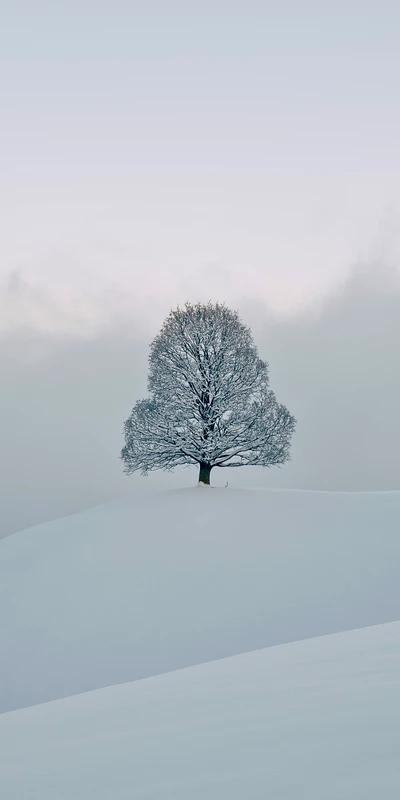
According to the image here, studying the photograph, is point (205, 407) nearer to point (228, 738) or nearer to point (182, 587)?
point (182, 587)

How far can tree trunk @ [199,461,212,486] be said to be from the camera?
24.2 meters

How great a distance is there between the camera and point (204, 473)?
2427 cm

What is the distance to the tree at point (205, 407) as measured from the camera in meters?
23.6

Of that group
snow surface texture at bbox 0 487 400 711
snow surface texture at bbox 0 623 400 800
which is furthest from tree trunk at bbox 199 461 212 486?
snow surface texture at bbox 0 623 400 800

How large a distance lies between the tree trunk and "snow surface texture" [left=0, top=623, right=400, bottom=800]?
18.7m

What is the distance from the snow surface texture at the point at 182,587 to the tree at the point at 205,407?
279 centimetres

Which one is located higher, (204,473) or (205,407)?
(205,407)

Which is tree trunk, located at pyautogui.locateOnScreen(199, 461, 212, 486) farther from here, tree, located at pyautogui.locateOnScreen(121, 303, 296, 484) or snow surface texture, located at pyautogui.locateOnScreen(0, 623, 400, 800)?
snow surface texture, located at pyautogui.locateOnScreen(0, 623, 400, 800)

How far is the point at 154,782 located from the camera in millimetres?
2771

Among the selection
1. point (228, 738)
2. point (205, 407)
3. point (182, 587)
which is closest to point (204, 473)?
point (205, 407)

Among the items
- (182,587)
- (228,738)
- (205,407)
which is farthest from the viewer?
(205,407)

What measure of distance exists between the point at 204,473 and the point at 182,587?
8925mm

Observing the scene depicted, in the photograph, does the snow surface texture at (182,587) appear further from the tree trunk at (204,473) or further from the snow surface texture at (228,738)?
the snow surface texture at (228,738)

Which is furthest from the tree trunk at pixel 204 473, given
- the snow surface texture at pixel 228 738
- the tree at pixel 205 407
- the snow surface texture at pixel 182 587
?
the snow surface texture at pixel 228 738
